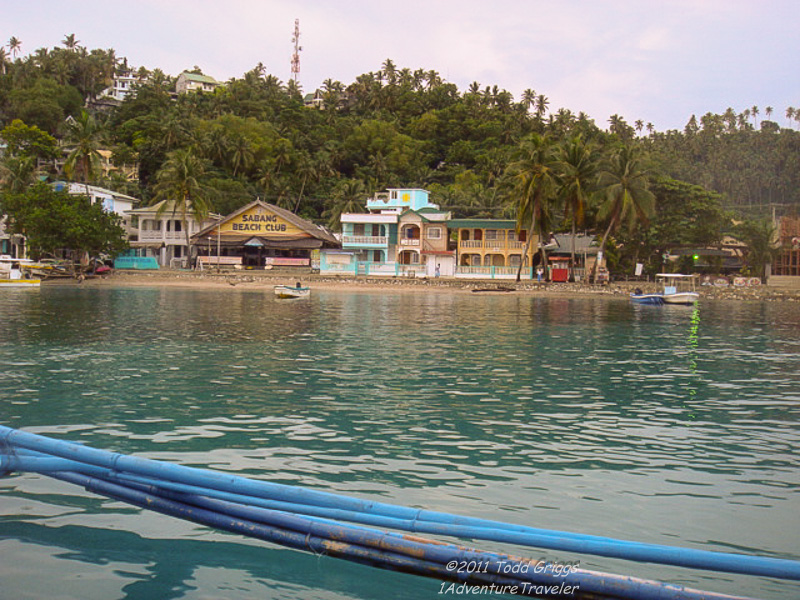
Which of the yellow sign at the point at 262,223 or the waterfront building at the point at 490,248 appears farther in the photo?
the yellow sign at the point at 262,223

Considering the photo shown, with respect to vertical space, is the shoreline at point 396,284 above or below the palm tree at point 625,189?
below

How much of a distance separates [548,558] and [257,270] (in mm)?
73043

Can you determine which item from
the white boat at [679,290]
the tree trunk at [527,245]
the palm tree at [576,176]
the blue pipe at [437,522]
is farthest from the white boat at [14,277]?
the blue pipe at [437,522]

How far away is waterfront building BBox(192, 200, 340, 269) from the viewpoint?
8075 cm

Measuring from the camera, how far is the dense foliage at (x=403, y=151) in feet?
243

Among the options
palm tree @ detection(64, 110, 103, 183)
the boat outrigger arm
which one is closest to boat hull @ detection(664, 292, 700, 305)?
the boat outrigger arm

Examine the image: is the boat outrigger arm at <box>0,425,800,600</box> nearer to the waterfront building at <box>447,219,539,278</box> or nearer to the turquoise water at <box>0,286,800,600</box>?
the turquoise water at <box>0,286,800,600</box>

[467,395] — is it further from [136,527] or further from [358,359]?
[136,527]

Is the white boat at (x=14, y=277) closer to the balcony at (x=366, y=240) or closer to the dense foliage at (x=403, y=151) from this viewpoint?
the dense foliage at (x=403, y=151)

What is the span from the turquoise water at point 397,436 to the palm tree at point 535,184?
38910mm

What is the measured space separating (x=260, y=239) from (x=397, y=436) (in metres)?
69.2

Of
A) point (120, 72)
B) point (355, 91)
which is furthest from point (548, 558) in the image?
point (120, 72)

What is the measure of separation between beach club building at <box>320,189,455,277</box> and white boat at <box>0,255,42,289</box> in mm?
27362

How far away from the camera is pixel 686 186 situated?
253 feet
